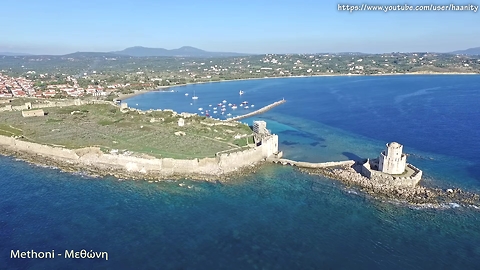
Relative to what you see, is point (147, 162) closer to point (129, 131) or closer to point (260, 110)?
point (129, 131)

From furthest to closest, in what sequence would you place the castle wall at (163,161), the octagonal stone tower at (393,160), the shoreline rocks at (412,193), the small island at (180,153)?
the castle wall at (163,161)
the small island at (180,153)
the octagonal stone tower at (393,160)
the shoreline rocks at (412,193)

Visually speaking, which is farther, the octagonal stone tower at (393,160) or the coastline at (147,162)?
the coastline at (147,162)

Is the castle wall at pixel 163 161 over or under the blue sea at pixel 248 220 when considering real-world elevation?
over

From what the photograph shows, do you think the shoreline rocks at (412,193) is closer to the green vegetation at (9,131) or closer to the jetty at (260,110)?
the jetty at (260,110)

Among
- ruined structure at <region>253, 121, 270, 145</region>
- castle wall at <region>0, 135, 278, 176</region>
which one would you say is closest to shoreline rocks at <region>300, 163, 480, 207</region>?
castle wall at <region>0, 135, 278, 176</region>

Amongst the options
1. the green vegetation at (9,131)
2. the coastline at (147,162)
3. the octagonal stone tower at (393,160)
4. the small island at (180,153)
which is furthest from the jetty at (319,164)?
the green vegetation at (9,131)

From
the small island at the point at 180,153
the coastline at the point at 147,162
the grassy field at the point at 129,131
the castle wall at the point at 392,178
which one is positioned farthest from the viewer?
the grassy field at the point at 129,131

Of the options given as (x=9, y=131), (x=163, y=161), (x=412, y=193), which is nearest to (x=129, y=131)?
(x=163, y=161)

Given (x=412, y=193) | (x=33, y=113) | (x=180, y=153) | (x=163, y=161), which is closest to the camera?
(x=412, y=193)

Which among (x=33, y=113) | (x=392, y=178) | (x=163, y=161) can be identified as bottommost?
(x=392, y=178)
